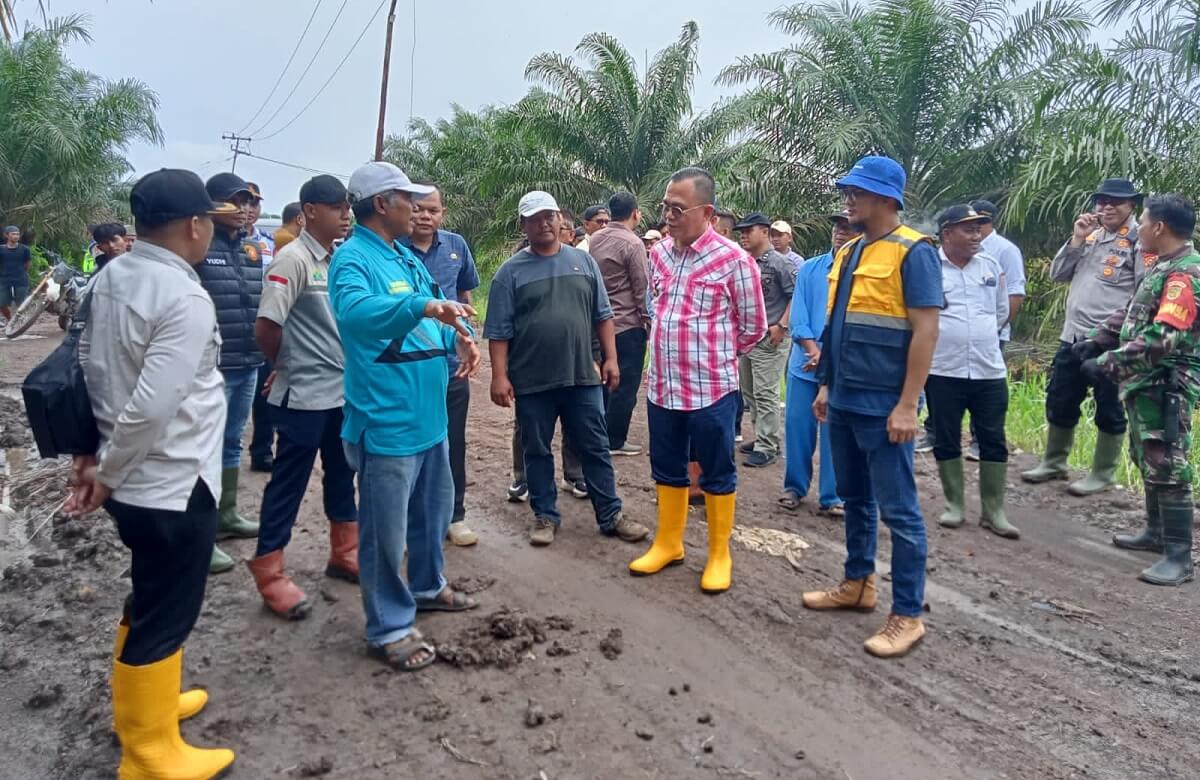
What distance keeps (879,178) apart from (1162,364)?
7.52 ft

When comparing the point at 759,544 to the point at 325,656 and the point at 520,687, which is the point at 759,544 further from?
the point at 325,656

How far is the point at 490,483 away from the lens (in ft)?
20.6

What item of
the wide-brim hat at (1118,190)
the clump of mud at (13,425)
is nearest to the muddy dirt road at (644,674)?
the wide-brim hat at (1118,190)

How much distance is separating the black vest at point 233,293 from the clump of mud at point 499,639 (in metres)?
2.02

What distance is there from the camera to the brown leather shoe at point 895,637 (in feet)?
12.0

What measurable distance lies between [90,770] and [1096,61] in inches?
541

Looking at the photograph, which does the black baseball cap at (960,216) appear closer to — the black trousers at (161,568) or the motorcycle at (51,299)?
the black trousers at (161,568)

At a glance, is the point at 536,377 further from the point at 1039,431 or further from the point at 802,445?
the point at 1039,431

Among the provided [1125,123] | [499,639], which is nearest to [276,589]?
[499,639]

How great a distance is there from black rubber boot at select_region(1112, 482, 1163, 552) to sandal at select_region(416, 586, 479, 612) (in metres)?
3.99

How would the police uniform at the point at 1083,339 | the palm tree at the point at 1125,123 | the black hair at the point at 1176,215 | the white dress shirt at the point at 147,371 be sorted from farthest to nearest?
the palm tree at the point at 1125,123, the police uniform at the point at 1083,339, the black hair at the point at 1176,215, the white dress shirt at the point at 147,371

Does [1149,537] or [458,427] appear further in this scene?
[1149,537]

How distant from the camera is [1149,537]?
5207mm

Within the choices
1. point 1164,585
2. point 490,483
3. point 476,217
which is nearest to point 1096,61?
point 1164,585
